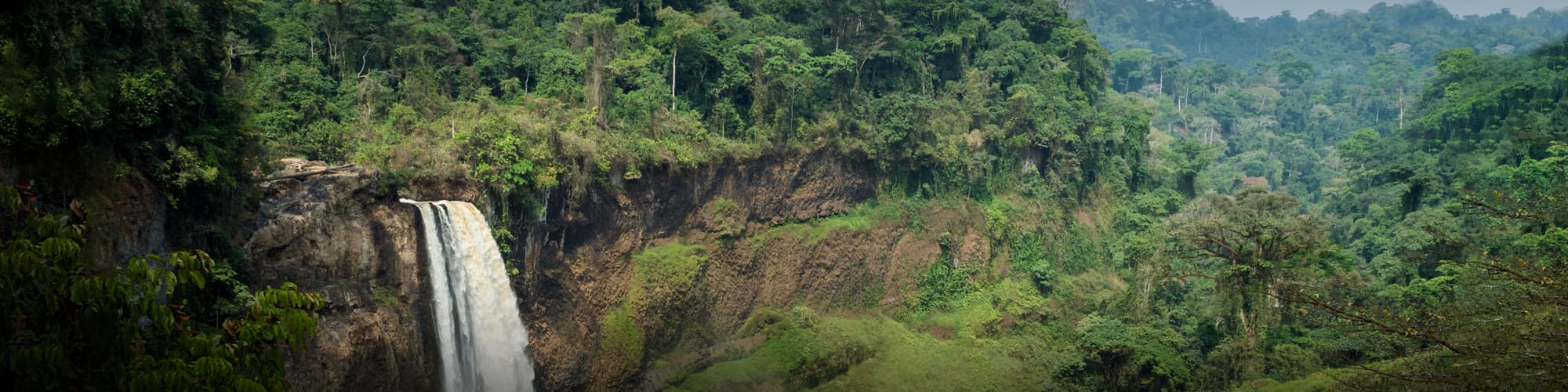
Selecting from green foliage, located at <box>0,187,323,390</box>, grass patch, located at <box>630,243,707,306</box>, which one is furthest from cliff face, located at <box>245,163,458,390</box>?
green foliage, located at <box>0,187,323,390</box>

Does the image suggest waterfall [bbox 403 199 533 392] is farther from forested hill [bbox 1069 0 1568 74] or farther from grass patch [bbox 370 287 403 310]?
forested hill [bbox 1069 0 1568 74]

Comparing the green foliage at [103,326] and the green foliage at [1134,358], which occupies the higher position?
the green foliage at [103,326]

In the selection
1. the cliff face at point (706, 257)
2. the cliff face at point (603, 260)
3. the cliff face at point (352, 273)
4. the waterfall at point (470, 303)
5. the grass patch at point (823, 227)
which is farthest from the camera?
the grass patch at point (823, 227)

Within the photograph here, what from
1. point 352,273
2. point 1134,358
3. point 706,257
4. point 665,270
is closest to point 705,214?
point 706,257

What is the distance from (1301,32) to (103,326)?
429ft

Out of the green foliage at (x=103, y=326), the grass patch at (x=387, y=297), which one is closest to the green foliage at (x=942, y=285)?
the grass patch at (x=387, y=297)

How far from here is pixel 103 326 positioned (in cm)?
589

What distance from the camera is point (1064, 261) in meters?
38.7

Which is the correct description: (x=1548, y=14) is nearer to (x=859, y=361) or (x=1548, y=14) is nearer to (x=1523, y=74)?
(x=1523, y=74)

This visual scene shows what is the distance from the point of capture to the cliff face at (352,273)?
18.5 metres

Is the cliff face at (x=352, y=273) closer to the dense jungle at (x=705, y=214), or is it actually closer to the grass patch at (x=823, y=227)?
the dense jungle at (x=705, y=214)

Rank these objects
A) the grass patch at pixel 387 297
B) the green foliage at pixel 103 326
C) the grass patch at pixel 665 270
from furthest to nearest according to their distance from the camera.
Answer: the grass patch at pixel 665 270, the grass patch at pixel 387 297, the green foliage at pixel 103 326

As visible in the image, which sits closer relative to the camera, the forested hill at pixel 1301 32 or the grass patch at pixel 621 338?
the grass patch at pixel 621 338

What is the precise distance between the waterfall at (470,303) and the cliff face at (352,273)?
1.07 ft
